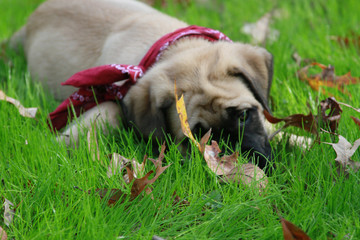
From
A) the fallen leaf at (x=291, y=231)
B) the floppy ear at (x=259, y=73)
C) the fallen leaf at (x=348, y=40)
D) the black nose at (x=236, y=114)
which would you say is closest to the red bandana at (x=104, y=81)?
the floppy ear at (x=259, y=73)


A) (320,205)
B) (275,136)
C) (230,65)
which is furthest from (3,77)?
(320,205)

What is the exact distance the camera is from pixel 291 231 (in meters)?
1.99

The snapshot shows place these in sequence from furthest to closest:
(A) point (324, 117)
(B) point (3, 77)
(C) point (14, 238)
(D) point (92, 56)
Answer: (B) point (3, 77), (D) point (92, 56), (A) point (324, 117), (C) point (14, 238)

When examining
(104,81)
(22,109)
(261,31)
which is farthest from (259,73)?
(261,31)

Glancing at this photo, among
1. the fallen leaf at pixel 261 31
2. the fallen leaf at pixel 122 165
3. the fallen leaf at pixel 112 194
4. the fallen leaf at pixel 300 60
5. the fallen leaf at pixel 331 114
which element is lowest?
the fallen leaf at pixel 261 31

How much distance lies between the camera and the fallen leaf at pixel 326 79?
3.88 m

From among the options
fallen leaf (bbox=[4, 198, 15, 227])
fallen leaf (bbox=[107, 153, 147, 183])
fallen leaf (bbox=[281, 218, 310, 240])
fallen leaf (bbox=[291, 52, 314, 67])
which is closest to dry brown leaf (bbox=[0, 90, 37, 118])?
fallen leaf (bbox=[107, 153, 147, 183])

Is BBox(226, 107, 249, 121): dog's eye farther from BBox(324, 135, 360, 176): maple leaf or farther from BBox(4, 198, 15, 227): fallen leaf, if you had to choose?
BBox(4, 198, 15, 227): fallen leaf

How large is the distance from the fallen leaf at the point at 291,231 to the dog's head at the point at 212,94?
0.77 m

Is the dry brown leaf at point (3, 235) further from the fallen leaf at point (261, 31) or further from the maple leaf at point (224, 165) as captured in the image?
the fallen leaf at point (261, 31)

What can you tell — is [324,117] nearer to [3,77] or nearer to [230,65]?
[230,65]

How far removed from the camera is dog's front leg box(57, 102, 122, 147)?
10.6 ft

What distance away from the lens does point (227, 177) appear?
2.58m

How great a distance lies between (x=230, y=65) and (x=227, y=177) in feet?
3.10
